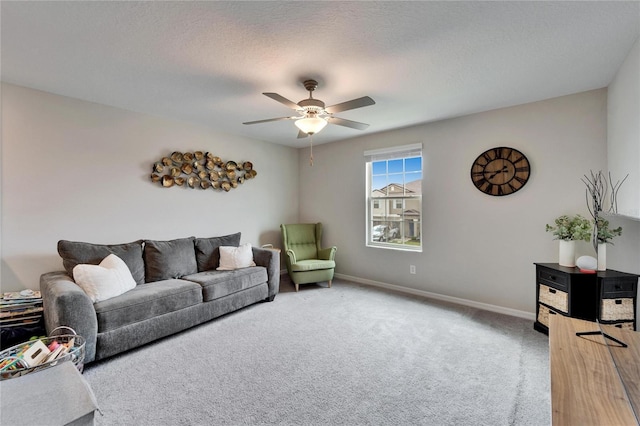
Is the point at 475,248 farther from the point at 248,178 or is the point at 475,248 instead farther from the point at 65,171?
the point at 65,171

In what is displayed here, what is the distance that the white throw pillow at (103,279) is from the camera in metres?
2.50

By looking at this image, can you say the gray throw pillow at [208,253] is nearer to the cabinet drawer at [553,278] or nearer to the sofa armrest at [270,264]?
the sofa armrest at [270,264]

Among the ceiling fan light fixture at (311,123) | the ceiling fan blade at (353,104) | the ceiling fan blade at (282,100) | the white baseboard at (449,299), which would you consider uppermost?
the ceiling fan blade at (282,100)

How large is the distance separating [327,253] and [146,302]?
2.71 metres

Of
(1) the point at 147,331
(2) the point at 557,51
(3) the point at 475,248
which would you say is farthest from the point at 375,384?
(2) the point at 557,51

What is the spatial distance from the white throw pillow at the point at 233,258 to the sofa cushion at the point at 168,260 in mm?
346

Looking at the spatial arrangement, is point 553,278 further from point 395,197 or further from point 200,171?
point 200,171

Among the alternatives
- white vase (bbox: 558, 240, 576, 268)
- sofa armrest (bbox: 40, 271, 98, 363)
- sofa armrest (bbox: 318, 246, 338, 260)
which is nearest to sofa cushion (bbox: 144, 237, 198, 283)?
sofa armrest (bbox: 40, 271, 98, 363)

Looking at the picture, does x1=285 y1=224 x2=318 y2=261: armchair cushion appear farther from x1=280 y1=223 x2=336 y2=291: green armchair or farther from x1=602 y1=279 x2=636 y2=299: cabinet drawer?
x1=602 y1=279 x2=636 y2=299: cabinet drawer

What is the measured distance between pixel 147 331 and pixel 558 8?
3.92m

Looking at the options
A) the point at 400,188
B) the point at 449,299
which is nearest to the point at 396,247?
the point at 400,188

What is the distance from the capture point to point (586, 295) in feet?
8.70

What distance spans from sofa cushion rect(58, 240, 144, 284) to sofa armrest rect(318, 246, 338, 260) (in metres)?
2.60

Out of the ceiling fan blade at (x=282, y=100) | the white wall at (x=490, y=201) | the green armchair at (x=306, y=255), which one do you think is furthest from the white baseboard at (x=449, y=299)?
the ceiling fan blade at (x=282, y=100)
